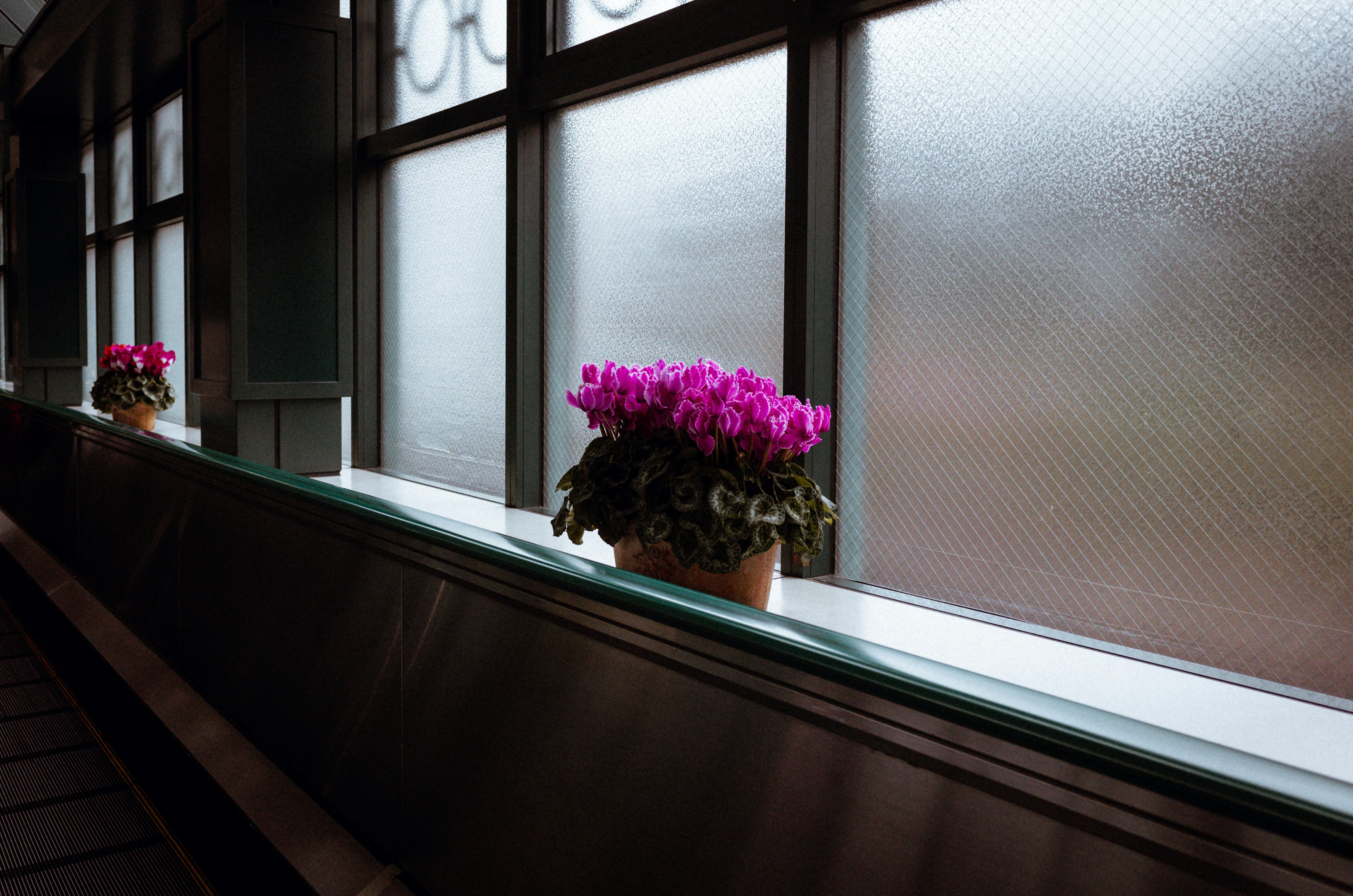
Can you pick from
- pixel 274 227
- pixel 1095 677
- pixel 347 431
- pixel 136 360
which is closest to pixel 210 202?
pixel 274 227

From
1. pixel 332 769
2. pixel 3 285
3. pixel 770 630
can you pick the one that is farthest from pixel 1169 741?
pixel 3 285

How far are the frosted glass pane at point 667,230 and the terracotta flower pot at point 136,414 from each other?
115 inches

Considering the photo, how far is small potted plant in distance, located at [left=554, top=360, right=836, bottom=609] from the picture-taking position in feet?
5.47

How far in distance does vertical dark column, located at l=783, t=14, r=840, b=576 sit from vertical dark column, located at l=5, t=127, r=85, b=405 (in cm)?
788

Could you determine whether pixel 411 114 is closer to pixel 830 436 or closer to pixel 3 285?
pixel 830 436

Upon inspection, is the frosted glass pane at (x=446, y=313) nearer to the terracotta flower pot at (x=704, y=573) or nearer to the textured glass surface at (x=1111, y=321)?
the textured glass surface at (x=1111, y=321)

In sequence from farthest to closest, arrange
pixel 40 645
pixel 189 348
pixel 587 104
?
1. pixel 189 348
2. pixel 40 645
3. pixel 587 104

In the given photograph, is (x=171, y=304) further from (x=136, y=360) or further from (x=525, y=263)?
(x=525, y=263)

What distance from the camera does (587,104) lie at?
3412 millimetres

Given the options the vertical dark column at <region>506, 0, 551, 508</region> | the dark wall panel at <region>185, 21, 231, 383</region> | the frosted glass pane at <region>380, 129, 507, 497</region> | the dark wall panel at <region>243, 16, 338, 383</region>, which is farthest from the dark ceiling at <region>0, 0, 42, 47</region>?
the vertical dark column at <region>506, 0, 551, 508</region>

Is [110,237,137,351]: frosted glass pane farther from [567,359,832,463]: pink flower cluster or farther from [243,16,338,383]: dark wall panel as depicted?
[567,359,832,463]: pink flower cluster

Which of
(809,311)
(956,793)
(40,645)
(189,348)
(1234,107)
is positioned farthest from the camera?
A: (189,348)

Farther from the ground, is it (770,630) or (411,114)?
(411,114)

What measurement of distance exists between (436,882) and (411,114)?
3.33 m
